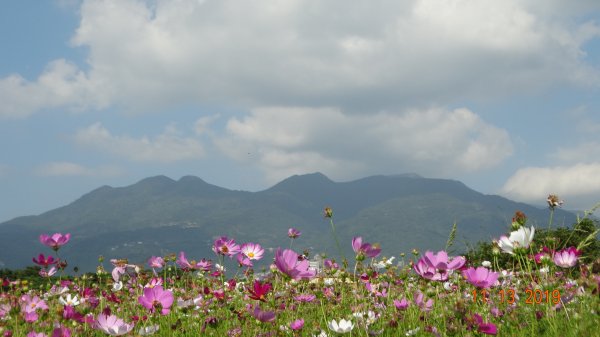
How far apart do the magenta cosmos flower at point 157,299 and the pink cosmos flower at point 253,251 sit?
187cm

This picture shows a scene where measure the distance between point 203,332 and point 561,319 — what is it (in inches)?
101

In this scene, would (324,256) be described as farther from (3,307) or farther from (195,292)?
(3,307)

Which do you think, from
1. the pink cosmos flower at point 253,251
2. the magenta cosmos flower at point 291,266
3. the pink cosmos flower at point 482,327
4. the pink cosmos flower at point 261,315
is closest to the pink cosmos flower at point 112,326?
the pink cosmos flower at point 261,315

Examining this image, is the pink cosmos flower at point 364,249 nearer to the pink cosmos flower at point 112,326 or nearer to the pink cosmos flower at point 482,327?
the pink cosmos flower at point 482,327

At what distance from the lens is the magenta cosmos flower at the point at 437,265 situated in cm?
308

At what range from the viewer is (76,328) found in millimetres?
3725

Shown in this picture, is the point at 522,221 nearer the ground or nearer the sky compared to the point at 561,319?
nearer the sky

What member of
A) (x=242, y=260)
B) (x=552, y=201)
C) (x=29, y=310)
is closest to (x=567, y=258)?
(x=552, y=201)

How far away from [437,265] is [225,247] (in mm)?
2280

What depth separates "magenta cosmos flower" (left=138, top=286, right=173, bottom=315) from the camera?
3.39 metres

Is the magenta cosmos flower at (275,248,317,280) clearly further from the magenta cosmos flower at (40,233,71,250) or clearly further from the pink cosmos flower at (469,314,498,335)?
the magenta cosmos flower at (40,233,71,250)

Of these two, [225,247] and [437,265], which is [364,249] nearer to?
[437,265]

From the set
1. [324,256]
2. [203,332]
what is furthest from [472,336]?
[324,256]

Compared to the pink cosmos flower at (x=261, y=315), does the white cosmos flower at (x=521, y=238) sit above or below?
above
